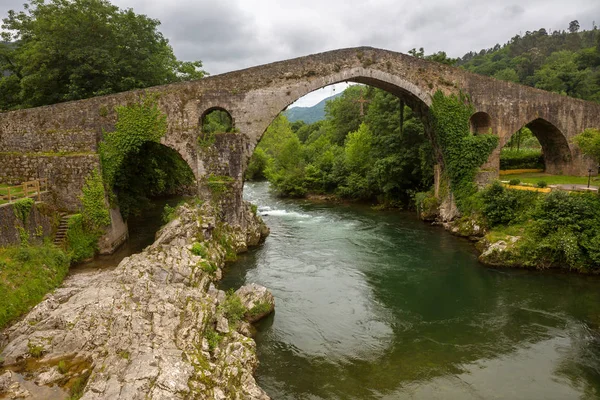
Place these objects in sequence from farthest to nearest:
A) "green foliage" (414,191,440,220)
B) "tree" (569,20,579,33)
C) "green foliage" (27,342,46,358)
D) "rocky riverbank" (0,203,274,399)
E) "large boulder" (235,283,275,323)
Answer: "tree" (569,20,579,33), "green foliage" (414,191,440,220), "large boulder" (235,283,275,323), "green foliage" (27,342,46,358), "rocky riverbank" (0,203,274,399)

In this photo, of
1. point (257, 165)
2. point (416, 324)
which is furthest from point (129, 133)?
point (257, 165)

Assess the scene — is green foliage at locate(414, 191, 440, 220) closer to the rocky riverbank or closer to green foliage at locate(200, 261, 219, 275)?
green foliage at locate(200, 261, 219, 275)

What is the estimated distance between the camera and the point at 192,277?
37.8 ft

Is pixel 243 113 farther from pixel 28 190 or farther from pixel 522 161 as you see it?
pixel 522 161

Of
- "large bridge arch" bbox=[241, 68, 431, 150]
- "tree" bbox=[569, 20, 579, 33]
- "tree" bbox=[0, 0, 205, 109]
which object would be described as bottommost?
"large bridge arch" bbox=[241, 68, 431, 150]

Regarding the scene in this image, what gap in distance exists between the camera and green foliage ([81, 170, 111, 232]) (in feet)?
48.3

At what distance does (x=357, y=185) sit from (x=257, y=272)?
1415 centimetres

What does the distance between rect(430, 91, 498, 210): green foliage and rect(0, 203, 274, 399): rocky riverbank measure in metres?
12.6

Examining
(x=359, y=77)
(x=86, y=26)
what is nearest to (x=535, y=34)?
(x=359, y=77)

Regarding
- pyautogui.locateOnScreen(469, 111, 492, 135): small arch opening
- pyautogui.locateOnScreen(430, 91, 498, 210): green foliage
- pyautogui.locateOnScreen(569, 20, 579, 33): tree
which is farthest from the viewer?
pyautogui.locateOnScreen(569, 20, 579, 33): tree

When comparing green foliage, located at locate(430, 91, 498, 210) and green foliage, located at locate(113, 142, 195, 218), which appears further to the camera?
A: green foliage, located at locate(430, 91, 498, 210)

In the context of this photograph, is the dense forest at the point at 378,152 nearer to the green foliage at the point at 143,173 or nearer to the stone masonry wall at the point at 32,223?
the green foliage at the point at 143,173

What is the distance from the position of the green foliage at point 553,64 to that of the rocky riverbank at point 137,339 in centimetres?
3925

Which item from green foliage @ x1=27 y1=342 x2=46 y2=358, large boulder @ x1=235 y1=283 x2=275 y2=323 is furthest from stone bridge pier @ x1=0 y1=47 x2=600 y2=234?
green foliage @ x1=27 y1=342 x2=46 y2=358
